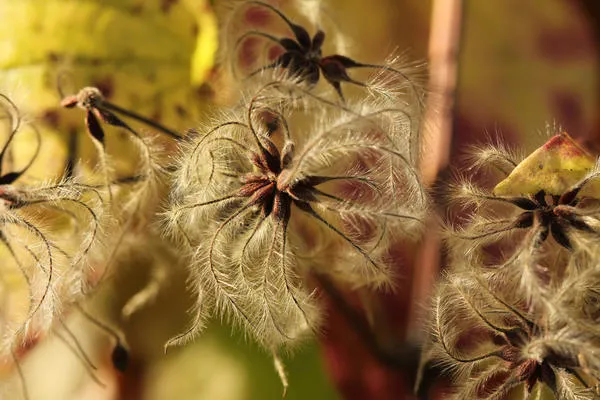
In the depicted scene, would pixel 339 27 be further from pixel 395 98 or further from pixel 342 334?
pixel 342 334

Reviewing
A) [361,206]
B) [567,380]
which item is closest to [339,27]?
[361,206]

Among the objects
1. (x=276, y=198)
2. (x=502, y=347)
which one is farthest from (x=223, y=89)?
(x=502, y=347)

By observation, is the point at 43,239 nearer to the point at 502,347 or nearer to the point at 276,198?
the point at 276,198

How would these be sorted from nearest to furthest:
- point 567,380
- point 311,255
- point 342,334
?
point 567,380 → point 311,255 → point 342,334

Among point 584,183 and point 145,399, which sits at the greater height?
point 584,183

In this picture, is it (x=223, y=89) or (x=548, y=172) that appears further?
(x=223, y=89)

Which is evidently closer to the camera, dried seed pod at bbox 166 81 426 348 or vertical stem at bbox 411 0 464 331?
dried seed pod at bbox 166 81 426 348

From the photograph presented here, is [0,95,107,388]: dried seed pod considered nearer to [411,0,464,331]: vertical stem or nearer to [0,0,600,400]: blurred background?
[0,0,600,400]: blurred background

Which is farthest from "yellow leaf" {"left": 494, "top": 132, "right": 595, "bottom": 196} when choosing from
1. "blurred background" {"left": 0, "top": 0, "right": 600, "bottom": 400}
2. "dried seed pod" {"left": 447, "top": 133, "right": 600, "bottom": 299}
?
"blurred background" {"left": 0, "top": 0, "right": 600, "bottom": 400}
